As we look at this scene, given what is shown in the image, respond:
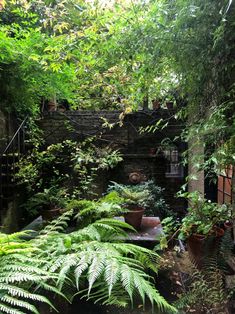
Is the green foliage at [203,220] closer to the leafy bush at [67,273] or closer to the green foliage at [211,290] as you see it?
the green foliage at [211,290]

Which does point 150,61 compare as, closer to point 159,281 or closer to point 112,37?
point 112,37

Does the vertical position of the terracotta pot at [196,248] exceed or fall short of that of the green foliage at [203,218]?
it falls short

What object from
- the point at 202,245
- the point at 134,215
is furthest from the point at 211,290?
the point at 134,215

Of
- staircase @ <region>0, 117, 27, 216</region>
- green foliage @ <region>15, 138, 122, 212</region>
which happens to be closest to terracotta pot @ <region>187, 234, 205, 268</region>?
green foliage @ <region>15, 138, 122, 212</region>

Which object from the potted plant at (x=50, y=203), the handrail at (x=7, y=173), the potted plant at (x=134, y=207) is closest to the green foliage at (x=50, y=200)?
the potted plant at (x=50, y=203)

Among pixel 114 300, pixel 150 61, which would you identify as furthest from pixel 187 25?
pixel 114 300

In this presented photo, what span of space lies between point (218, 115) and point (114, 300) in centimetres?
118

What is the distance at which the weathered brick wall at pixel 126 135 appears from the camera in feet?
16.4

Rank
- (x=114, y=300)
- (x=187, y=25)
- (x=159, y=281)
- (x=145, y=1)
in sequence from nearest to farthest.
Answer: (x=114, y=300) → (x=187, y=25) → (x=145, y=1) → (x=159, y=281)

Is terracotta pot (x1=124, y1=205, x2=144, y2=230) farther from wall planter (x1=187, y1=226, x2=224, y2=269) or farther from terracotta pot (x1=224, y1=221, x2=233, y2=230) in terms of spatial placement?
terracotta pot (x1=224, y1=221, x2=233, y2=230)

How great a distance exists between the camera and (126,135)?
16.5 feet

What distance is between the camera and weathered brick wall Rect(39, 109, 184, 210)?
4988mm

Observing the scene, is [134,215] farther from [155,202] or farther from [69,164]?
[69,164]

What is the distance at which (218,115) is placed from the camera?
1.52m
